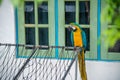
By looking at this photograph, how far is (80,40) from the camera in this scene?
471 centimetres

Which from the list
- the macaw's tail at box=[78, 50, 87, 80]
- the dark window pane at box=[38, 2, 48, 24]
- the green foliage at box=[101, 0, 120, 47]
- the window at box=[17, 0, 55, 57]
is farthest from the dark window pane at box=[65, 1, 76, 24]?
the green foliage at box=[101, 0, 120, 47]

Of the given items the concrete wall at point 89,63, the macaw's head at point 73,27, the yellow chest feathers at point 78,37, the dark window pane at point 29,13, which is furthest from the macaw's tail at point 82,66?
the dark window pane at point 29,13

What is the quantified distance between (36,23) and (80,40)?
908 millimetres

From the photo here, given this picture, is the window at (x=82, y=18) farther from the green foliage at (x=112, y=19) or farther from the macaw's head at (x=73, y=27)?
the green foliage at (x=112, y=19)

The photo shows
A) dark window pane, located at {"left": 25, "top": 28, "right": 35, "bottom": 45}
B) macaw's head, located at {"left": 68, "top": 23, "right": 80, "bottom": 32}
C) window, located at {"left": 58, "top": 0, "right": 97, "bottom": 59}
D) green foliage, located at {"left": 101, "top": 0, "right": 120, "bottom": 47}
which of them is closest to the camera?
green foliage, located at {"left": 101, "top": 0, "right": 120, "bottom": 47}

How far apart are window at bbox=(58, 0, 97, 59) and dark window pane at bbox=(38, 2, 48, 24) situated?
0.24 meters

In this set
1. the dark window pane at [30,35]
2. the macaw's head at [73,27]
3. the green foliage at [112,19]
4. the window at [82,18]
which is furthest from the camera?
the dark window pane at [30,35]

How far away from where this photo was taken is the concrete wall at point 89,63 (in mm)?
5020

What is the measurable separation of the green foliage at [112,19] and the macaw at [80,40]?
310 cm

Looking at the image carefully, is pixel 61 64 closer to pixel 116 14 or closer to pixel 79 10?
pixel 79 10

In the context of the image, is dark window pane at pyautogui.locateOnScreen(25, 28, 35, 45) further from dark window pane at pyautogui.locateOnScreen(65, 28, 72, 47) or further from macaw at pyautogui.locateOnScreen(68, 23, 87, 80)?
macaw at pyautogui.locateOnScreen(68, 23, 87, 80)

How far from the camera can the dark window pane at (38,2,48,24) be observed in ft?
17.0

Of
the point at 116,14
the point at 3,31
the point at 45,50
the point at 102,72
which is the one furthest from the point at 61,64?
the point at 116,14

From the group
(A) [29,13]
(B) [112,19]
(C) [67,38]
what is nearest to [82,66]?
(C) [67,38]
